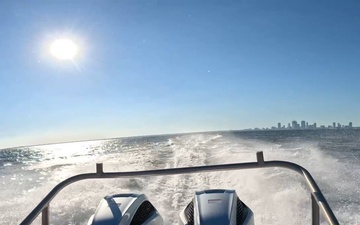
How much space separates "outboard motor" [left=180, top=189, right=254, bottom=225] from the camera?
6.12ft

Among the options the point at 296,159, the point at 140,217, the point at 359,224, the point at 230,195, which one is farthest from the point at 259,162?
the point at 296,159

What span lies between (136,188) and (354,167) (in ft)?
34.0

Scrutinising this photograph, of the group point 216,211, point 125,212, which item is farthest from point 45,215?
point 216,211

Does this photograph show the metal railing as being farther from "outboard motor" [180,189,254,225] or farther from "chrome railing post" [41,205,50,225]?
"outboard motor" [180,189,254,225]

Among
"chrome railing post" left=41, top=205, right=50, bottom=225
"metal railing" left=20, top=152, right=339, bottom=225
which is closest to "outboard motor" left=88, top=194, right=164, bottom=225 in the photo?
"metal railing" left=20, top=152, right=339, bottom=225

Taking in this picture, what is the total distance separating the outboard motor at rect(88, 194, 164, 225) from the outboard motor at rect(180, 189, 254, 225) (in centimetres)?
24

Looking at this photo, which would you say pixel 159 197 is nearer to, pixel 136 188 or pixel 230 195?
pixel 136 188

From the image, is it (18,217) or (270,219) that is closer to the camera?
(270,219)

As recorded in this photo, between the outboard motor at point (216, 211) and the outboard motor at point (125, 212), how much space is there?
0.24m

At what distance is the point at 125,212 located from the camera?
2.05 m

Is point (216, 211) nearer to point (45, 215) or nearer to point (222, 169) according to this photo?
point (222, 169)

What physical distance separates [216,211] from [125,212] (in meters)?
0.54

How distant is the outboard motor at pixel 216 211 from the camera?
1864 millimetres

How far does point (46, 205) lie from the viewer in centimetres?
208
